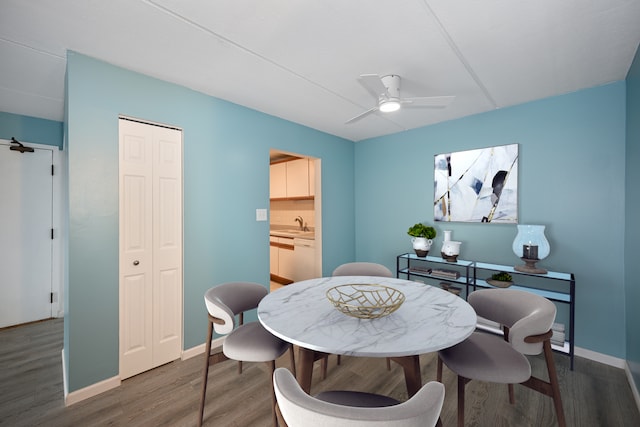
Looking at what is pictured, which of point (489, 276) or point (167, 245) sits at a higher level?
point (167, 245)

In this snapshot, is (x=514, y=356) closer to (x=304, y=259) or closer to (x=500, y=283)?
(x=500, y=283)

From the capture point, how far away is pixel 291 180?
16.7 feet

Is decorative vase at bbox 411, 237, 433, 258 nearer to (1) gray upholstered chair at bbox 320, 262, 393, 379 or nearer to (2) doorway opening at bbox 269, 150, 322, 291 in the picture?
(1) gray upholstered chair at bbox 320, 262, 393, 379

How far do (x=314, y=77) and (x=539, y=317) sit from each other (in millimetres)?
2299

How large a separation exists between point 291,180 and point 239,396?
3.68m

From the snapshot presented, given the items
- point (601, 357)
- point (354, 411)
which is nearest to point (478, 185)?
point (601, 357)

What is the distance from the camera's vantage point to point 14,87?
8.21 feet

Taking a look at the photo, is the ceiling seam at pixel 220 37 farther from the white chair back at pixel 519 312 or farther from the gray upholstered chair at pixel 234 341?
the white chair back at pixel 519 312

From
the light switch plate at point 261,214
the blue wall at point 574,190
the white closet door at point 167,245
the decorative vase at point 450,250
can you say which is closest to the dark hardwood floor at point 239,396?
the white closet door at point 167,245

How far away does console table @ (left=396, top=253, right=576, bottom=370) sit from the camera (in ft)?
7.91

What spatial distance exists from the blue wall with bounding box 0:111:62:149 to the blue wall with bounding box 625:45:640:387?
5870 millimetres

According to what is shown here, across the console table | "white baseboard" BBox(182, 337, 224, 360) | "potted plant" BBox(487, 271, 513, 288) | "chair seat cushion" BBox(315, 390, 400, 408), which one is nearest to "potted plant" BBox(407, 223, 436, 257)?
the console table

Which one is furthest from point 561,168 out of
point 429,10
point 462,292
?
point 429,10

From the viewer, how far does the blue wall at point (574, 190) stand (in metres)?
2.39
